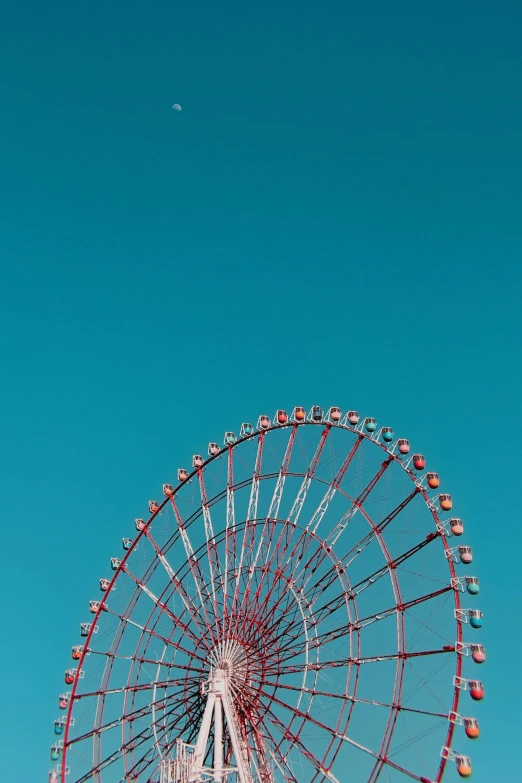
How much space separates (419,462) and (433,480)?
42.6 inches

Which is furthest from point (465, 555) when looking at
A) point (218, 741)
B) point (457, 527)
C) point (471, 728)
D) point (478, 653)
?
point (218, 741)

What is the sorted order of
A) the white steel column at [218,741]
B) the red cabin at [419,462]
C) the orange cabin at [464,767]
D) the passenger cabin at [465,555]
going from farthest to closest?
the red cabin at [419,462], the passenger cabin at [465,555], the white steel column at [218,741], the orange cabin at [464,767]

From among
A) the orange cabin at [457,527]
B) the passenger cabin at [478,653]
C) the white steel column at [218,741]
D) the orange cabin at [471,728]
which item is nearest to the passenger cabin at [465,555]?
the orange cabin at [457,527]

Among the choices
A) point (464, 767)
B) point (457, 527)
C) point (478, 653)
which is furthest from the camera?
point (457, 527)

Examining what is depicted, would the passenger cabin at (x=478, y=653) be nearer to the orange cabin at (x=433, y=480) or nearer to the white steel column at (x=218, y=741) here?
the orange cabin at (x=433, y=480)

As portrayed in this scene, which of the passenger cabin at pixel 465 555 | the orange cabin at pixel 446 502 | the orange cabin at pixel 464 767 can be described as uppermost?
the orange cabin at pixel 446 502

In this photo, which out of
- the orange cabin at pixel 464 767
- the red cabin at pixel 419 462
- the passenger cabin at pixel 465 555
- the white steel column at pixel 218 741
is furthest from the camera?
the red cabin at pixel 419 462

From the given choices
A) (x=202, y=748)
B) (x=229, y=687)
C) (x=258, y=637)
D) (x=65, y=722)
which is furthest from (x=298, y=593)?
(x=65, y=722)

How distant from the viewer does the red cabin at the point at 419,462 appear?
137ft

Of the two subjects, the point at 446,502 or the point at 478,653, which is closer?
the point at 478,653

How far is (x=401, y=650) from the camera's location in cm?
3862

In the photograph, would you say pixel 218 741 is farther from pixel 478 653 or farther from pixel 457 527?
pixel 457 527

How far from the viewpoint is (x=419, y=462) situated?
137ft

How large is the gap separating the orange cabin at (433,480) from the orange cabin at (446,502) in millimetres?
711
